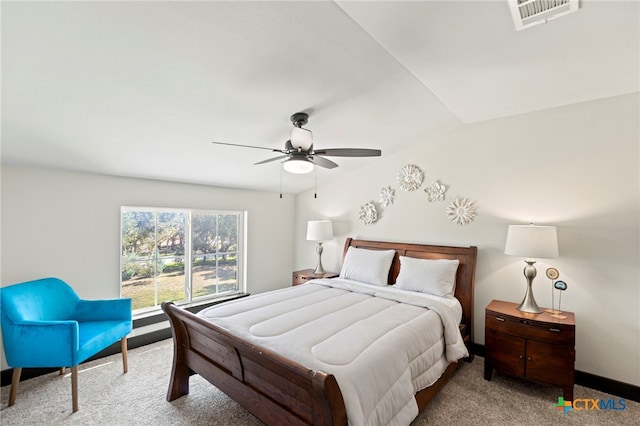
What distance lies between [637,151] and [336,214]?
11.0 ft

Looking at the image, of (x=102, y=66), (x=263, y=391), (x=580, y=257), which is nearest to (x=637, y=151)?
(x=580, y=257)

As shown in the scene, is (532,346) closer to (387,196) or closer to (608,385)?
(608,385)

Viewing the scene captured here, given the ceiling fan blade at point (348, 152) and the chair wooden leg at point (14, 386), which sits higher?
the ceiling fan blade at point (348, 152)

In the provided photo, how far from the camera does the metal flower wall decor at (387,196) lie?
159 inches

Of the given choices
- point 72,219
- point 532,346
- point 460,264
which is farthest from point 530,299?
point 72,219

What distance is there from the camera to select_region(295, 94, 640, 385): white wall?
255 cm

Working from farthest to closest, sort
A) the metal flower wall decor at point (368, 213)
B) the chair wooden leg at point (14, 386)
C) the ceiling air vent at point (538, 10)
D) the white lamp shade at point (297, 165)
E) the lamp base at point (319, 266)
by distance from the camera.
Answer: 1. the lamp base at point (319, 266)
2. the metal flower wall decor at point (368, 213)
3. the white lamp shade at point (297, 165)
4. the chair wooden leg at point (14, 386)
5. the ceiling air vent at point (538, 10)

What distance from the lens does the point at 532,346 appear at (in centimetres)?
249

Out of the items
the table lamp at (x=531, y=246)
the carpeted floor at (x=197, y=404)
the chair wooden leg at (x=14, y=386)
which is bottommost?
the carpeted floor at (x=197, y=404)

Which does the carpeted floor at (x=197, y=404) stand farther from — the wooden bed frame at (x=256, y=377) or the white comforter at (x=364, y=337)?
the white comforter at (x=364, y=337)

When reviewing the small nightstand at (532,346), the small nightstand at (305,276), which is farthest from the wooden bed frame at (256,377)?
the small nightstand at (305,276)

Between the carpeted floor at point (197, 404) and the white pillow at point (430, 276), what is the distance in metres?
0.83

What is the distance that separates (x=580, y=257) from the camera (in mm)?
2742

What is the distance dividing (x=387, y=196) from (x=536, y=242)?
1854mm
